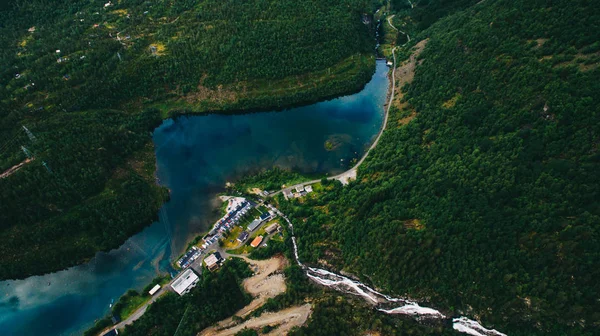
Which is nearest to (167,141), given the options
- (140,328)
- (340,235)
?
(140,328)

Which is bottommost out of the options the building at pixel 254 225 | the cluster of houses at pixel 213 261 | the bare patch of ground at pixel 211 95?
the cluster of houses at pixel 213 261

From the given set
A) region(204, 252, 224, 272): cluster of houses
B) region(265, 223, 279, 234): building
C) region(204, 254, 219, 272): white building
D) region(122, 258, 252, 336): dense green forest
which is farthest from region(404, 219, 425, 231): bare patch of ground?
region(204, 254, 219, 272): white building

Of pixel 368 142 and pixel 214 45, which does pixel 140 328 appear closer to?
pixel 368 142

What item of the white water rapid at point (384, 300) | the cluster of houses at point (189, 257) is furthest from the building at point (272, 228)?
the cluster of houses at point (189, 257)

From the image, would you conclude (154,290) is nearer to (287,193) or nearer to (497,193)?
(287,193)

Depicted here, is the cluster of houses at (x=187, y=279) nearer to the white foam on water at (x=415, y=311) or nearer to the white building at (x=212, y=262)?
the white building at (x=212, y=262)

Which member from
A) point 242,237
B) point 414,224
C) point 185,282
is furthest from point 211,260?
point 414,224
